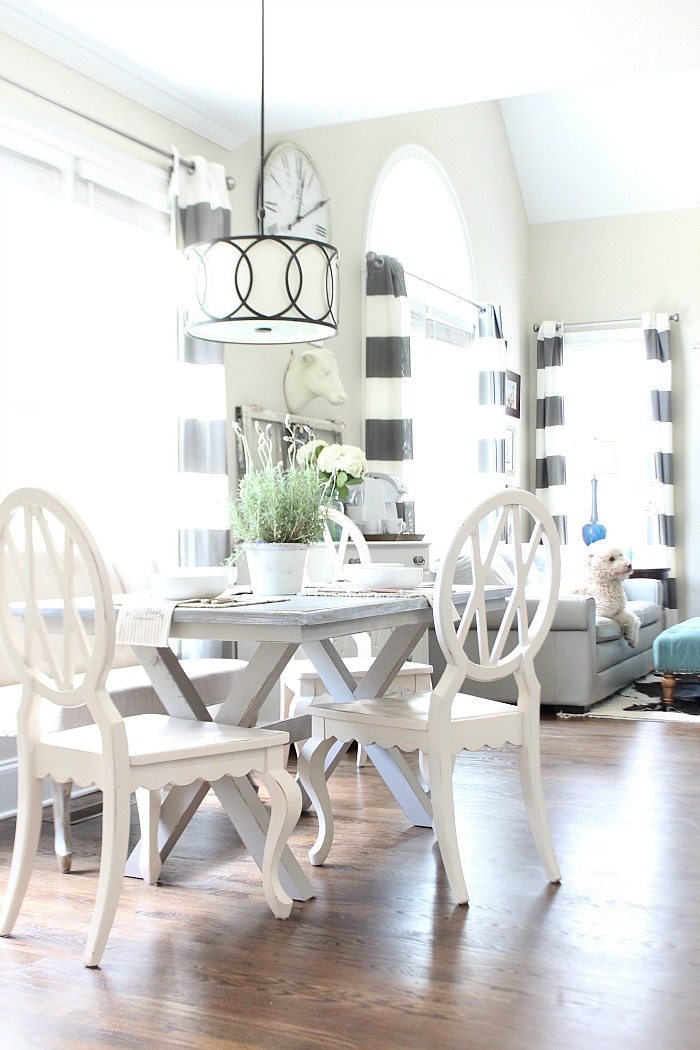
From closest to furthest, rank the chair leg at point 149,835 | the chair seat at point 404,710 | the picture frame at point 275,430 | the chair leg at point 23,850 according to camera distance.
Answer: the chair leg at point 23,850, the chair seat at point 404,710, the chair leg at point 149,835, the picture frame at point 275,430

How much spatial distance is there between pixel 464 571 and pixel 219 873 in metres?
2.87

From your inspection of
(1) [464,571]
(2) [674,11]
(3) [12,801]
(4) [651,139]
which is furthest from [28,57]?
(4) [651,139]

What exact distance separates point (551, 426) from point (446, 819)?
590cm

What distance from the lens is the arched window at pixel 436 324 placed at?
6.44 m

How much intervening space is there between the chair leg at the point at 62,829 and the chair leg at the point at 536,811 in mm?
1166

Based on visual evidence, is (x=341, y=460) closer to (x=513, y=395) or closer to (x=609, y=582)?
(x=609, y=582)

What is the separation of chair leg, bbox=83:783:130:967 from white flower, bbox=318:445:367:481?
5.94ft

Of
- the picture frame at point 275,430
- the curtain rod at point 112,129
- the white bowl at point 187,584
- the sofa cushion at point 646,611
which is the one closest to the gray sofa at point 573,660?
the sofa cushion at point 646,611

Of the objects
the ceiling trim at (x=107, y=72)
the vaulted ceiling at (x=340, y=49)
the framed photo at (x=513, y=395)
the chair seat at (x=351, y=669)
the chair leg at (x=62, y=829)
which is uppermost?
the vaulted ceiling at (x=340, y=49)

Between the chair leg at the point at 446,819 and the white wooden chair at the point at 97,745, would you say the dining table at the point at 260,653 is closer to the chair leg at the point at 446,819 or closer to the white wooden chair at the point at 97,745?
the white wooden chair at the point at 97,745

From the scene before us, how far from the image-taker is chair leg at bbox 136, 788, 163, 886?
2.69m

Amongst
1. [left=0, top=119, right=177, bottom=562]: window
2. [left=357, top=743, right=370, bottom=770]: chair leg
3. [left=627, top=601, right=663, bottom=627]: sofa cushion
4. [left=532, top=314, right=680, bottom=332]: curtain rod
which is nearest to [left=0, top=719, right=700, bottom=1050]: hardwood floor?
[left=357, top=743, right=370, bottom=770]: chair leg

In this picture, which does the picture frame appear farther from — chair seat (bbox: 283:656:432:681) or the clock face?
chair seat (bbox: 283:656:432:681)

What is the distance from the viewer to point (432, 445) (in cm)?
698
